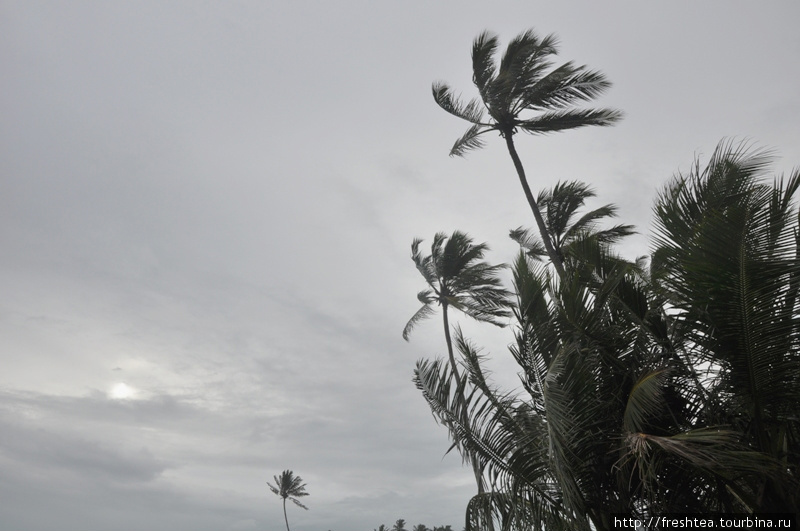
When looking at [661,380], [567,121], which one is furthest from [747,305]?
[567,121]

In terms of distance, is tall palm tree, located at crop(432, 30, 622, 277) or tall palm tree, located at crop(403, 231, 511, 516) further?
tall palm tree, located at crop(403, 231, 511, 516)

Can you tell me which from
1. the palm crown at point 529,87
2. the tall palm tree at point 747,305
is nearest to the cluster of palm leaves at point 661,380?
the tall palm tree at point 747,305

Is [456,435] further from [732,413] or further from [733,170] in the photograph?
[733,170]

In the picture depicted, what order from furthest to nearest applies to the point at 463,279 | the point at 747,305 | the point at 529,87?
the point at 463,279 < the point at 529,87 < the point at 747,305

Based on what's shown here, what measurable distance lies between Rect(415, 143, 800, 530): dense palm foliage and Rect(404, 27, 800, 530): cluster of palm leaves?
0.05 feet

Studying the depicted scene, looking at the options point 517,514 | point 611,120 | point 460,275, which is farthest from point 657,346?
point 460,275

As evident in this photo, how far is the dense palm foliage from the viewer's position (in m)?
5.15

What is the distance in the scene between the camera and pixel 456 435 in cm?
650

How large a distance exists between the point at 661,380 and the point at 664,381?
177 millimetres

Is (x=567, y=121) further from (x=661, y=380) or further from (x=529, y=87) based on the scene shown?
(x=661, y=380)

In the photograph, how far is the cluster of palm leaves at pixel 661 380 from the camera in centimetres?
515

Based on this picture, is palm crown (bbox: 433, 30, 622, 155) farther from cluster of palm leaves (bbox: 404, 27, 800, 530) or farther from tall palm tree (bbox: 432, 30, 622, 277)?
cluster of palm leaves (bbox: 404, 27, 800, 530)

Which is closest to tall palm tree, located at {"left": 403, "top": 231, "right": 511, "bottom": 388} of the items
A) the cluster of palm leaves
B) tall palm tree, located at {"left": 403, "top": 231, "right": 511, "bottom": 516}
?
tall palm tree, located at {"left": 403, "top": 231, "right": 511, "bottom": 516}

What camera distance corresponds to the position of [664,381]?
5797 mm
